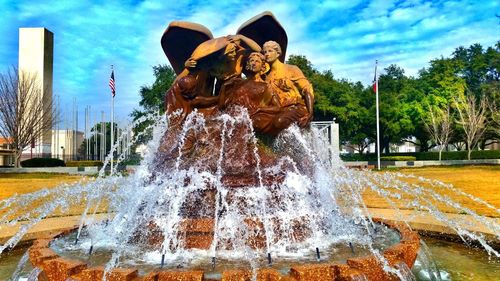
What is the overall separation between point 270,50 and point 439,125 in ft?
121

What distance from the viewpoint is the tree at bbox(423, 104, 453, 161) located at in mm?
38469

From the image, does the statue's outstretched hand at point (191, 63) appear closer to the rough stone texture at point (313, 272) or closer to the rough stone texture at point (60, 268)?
the rough stone texture at point (60, 268)

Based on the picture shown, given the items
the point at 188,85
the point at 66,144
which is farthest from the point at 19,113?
the point at 188,85

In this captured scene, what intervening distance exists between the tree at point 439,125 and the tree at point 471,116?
1.11 meters

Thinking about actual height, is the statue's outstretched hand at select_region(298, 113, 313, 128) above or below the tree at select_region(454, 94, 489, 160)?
below

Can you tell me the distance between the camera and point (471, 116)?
3619 cm

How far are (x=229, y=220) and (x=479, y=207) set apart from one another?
30.1 feet

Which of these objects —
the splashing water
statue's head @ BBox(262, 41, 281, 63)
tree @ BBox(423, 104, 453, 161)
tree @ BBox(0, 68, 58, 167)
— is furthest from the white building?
statue's head @ BBox(262, 41, 281, 63)

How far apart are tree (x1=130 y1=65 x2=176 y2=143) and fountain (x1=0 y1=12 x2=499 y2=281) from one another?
32426mm

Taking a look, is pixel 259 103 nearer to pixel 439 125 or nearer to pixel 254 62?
pixel 254 62

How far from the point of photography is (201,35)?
310 inches

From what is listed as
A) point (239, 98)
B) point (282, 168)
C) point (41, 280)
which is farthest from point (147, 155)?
point (41, 280)

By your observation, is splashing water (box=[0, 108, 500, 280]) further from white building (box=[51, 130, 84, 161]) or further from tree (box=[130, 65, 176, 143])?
white building (box=[51, 130, 84, 161])

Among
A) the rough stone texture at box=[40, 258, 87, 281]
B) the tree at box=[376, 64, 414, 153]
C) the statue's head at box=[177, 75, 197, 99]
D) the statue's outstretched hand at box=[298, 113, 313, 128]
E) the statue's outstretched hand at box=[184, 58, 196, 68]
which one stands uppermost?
the tree at box=[376, 64, 414, 153]
